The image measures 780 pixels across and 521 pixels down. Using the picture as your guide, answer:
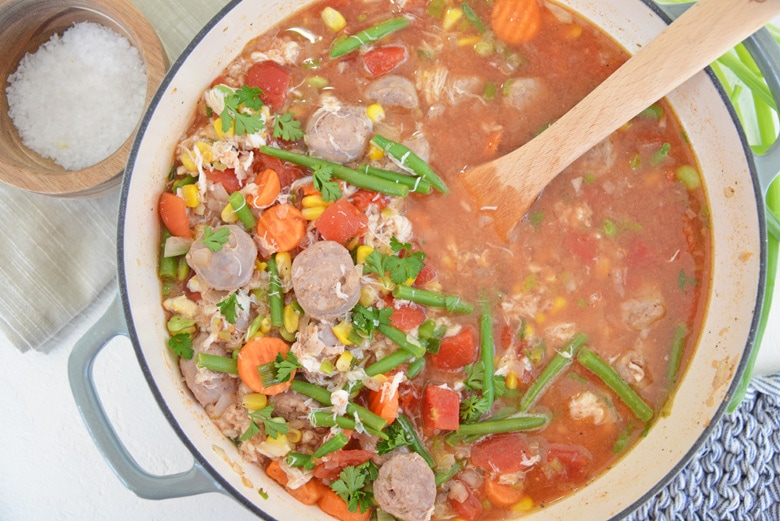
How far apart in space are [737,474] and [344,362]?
93.0 inches

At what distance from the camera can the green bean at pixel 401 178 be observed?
138 inches

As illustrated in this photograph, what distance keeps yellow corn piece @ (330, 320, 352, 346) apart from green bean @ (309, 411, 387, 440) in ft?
1.19

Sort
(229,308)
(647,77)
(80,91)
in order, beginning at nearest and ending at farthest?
1. (647,77)
2. (229,308)
3. (80,91)

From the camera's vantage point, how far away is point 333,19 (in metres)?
3.64

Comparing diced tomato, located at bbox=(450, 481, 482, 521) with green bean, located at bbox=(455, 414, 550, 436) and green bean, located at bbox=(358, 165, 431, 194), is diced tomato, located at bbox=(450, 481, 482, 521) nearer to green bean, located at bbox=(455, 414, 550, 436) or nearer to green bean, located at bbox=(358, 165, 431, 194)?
green bean, located at bbox=(455, 414, 550, 436)

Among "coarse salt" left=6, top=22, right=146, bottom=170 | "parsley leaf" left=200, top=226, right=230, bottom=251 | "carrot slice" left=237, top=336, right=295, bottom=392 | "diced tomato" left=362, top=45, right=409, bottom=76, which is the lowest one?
"carrot slice" left=237, top=336, right=295, bottom=392

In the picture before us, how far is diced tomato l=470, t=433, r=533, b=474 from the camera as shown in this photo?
363 centimetres

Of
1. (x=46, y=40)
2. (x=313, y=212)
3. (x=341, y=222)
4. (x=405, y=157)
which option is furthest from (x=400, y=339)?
(x=46, y=40)

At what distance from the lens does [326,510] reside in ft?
12.1

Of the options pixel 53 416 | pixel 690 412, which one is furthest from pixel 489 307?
pixel 53 416

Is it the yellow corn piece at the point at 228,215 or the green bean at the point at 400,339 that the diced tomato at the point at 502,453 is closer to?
the green bean at the point at 400,339

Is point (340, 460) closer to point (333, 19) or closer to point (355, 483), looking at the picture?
point (355, 483)

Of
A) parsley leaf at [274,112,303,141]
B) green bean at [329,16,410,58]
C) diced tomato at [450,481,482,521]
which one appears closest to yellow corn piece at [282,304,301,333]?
parsley leaf at [274,112,303,141]

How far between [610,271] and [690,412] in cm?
88
